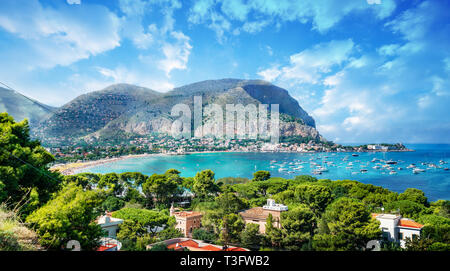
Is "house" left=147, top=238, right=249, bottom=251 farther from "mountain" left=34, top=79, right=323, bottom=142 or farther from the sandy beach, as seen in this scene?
"mountain" left=34, top=79, right=323, bottom=142

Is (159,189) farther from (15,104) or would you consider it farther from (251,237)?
(15,104)

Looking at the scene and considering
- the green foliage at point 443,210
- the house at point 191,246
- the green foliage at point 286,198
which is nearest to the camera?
the house at point 191,246

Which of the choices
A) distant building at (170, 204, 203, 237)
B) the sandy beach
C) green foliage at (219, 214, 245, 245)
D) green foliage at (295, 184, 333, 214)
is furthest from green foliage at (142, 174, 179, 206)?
the sandy beach

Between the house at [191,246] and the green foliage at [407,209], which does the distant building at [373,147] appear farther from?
the house at [191,246]

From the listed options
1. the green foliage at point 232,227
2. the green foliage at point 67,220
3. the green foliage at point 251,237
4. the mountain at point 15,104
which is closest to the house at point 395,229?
the green foliage at point 251,237
